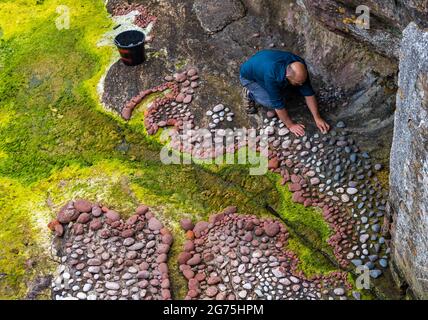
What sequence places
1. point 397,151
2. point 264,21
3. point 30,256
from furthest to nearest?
point 264,21, point 30,256, point 397,151

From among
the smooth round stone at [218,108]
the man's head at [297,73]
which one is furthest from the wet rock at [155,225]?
the man's head at [297,73]

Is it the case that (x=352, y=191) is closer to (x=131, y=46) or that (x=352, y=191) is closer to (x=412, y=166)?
(x=412, y=166)

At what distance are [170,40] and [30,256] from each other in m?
3.98

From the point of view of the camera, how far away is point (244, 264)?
614 cm

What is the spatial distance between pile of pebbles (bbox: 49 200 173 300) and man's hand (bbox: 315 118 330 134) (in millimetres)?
2285

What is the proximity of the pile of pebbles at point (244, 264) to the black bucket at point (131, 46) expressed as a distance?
9.84ft

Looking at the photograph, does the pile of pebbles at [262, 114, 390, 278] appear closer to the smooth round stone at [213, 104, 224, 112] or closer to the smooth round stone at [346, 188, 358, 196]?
the smooth round stone at [346, 188, 358, 196]

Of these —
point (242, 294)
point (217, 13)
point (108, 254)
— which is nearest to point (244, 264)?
point (242, 294)

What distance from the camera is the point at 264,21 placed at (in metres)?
8.67

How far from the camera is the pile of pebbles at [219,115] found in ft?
25.1

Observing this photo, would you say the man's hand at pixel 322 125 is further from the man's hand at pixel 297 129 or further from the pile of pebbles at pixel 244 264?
the pile of pebbles at pixel 244 264

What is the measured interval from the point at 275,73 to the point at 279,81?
0.35 ft

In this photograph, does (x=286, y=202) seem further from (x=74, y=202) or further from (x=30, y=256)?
(x=30, y=256)

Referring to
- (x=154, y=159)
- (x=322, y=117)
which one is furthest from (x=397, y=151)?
(x=154, y=159)
